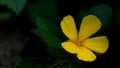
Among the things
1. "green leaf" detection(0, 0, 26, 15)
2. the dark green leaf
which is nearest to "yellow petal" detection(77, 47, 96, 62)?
the dark green leaf

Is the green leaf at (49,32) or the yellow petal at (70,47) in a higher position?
the green leaf at (49,32)

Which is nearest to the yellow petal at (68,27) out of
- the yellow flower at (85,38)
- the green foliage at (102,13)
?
the yellow flower at (85,38)

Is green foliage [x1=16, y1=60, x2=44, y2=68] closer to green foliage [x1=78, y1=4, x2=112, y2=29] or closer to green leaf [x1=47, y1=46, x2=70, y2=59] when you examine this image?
green leaf [x1=47, y1=46, x2=70, y2=59]

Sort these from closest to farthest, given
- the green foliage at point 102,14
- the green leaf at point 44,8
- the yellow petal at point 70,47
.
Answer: the yellow petal at point 70,47
the green foliage at point 102,14
the green leaf at point 44,8

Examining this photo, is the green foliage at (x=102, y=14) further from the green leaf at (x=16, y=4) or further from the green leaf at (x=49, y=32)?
the green leaf at (x=16, y=4)

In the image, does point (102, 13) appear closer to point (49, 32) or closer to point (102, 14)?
point (102, 14)

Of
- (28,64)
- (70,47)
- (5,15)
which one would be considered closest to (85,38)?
(70,47)
